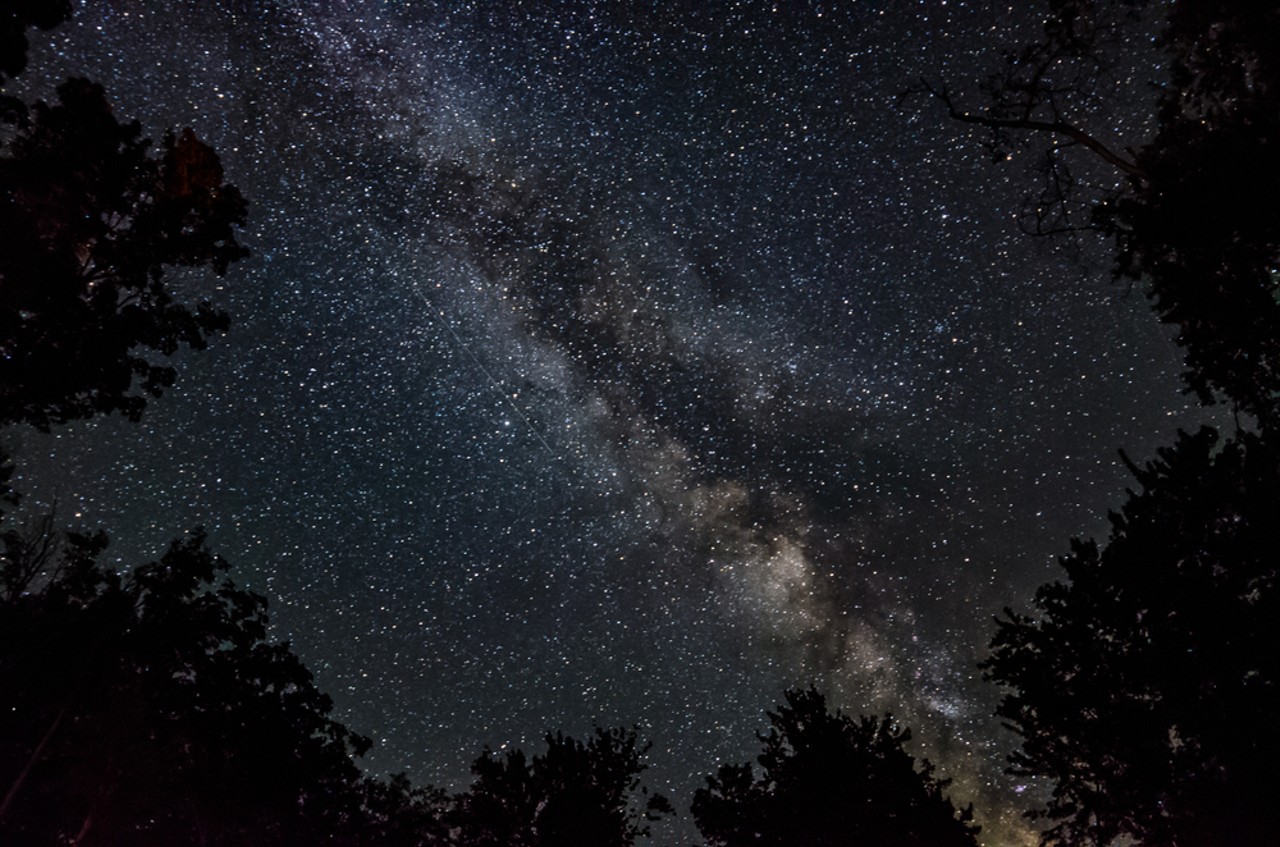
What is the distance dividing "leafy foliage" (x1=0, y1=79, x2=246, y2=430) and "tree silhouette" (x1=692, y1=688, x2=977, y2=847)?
68.9ft

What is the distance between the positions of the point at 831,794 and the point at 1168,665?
11.2 meters

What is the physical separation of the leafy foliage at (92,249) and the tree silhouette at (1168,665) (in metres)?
19.1

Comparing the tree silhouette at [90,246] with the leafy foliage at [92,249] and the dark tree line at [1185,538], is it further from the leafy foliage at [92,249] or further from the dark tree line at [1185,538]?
the dark tree line at [1185,538]

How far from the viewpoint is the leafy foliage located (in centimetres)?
958

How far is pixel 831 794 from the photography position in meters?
19.5

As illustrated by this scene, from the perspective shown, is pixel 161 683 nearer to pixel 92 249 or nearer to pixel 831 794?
pixel 92 249

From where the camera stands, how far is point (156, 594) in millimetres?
20000

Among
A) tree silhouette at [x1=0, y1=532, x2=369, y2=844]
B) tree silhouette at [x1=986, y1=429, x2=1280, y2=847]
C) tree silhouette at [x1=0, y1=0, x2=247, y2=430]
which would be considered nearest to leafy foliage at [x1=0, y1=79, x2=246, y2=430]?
tree silhouette at [x1=0, y1=0, x2=247, y2=430]

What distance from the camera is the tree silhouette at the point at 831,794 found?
60.6 feet

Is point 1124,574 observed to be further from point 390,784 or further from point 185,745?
point 390,784

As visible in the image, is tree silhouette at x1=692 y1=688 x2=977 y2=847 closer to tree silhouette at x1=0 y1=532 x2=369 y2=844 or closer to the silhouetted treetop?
tree silhouette at x1=0 y1=532 x2=369 y2=844

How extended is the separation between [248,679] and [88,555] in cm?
711

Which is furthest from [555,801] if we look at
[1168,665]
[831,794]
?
[1168,665]

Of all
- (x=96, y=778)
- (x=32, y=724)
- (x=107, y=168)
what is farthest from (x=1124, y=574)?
(x=32, y=724)
